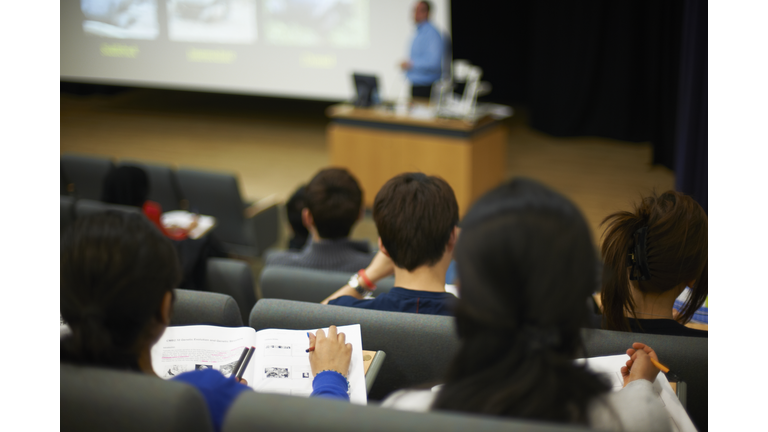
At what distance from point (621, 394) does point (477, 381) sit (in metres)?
0.32

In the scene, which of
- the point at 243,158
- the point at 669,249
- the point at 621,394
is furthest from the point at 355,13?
the point at 621,394

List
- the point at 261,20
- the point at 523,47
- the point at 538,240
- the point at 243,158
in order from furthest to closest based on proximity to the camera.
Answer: the point at 523,47 → the point at 261,20 → the point at 243,158 → the point at 538,240

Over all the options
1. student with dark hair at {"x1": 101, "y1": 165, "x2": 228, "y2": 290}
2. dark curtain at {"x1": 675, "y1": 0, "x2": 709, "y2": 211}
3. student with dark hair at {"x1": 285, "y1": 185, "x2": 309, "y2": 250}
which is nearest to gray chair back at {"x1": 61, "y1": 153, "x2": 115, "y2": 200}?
student with dark hair at {"x1": 101, "y1": 165, "x2": 228, "y2": 290}

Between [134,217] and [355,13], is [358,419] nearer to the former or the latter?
[134,217]

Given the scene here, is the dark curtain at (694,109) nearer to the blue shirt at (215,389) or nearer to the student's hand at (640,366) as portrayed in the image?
the student's hand at (640,366)

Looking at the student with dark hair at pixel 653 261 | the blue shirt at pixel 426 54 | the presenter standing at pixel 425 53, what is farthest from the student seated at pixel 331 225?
the blue shirt at pixel 426 54

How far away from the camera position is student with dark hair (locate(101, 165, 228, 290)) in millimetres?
2357

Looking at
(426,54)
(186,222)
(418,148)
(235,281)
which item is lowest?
(235,281)

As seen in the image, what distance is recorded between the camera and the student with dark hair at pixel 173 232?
2357 mm

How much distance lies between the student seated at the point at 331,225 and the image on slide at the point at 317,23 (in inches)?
184

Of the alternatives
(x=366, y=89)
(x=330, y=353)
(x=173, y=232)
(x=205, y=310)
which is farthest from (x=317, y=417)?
(x=366, y=89)

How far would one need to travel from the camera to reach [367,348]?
5.14ft

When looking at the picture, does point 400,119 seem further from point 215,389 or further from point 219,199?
point 215,389

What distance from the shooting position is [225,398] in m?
1.10
